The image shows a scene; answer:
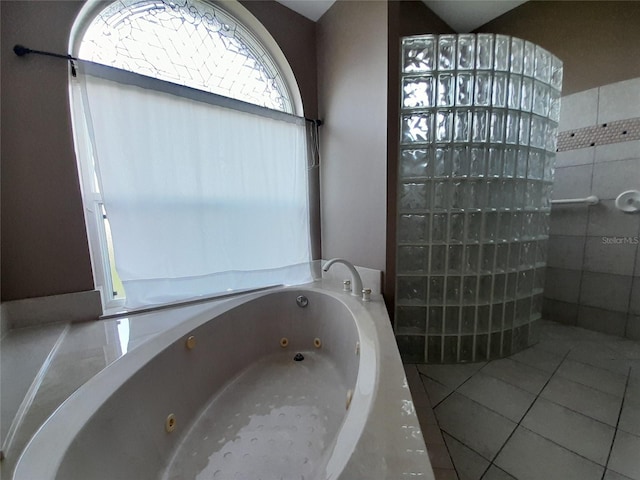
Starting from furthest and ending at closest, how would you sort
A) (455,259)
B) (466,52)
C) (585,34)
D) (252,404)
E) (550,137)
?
(585,34), (550,137), (455,259), (466,52), (252,404)

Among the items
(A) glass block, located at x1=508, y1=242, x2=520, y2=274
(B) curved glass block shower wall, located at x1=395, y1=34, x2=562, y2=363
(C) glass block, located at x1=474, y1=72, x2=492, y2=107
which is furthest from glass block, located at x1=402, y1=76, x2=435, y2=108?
(A) glass block, located at x1=508, y1=242, x2=520, y2=274

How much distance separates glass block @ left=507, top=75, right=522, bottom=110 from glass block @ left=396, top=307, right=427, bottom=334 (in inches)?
48.5

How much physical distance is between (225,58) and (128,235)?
119cm

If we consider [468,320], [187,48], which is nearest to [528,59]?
[468,320]

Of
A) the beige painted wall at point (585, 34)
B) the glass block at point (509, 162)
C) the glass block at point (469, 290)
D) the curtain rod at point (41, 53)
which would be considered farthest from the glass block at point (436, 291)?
the curtain rod at point (41, 53)

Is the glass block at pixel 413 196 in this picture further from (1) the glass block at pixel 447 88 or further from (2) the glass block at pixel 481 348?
(2) the glass block at pixel 481 348

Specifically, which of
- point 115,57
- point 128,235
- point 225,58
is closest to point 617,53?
point 225,58

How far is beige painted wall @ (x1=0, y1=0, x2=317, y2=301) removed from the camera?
0.93 m

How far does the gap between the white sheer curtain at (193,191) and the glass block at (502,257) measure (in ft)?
3.98

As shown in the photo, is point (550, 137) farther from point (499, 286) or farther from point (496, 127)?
point (499, 286)

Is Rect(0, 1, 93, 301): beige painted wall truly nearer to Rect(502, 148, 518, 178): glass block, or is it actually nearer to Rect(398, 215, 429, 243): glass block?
Rect(398, 215, 429, 243): glass block

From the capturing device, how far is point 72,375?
71cm

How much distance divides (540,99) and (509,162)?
1.41 feet

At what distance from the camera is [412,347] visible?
1.42m
